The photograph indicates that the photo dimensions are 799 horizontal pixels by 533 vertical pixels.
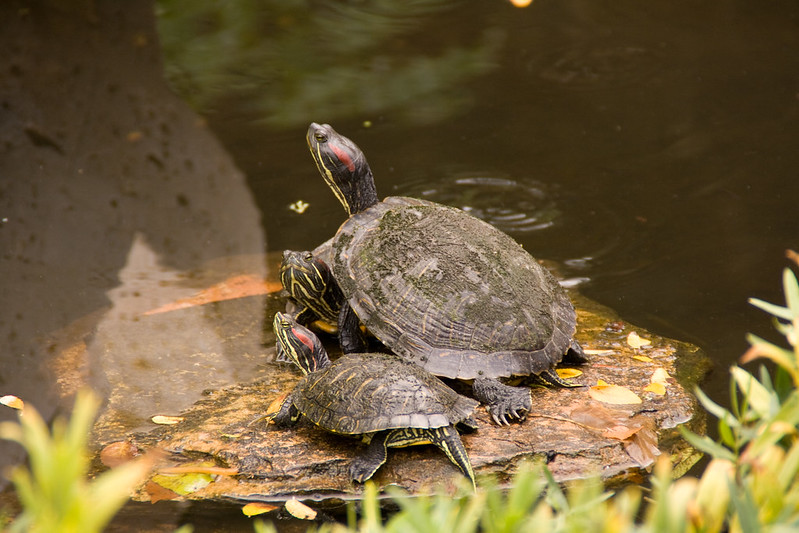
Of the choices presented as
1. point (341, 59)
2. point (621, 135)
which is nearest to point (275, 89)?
point (341, 59)

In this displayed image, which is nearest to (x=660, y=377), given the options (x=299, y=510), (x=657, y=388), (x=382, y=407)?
(x=657, y=388)

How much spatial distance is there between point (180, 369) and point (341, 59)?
5.48m

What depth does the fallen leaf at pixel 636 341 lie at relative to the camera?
13.0 feet

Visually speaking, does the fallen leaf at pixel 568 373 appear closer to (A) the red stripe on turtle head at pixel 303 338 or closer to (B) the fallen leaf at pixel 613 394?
(B) the fallen leaf at pixel 613 394

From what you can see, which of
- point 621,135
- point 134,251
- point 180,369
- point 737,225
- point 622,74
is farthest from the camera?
point 622,74

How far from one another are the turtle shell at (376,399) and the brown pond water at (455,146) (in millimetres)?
660

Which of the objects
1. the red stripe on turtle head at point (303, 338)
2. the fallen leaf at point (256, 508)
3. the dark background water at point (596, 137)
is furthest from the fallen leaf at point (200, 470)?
the dark background water at point (596, 137)

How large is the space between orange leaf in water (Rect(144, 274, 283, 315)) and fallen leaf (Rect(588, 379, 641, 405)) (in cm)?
221

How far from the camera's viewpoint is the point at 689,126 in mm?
6586

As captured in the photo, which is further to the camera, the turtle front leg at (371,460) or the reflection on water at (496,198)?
the reflection on water at (496,198)

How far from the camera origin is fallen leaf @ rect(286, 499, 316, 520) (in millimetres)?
2930

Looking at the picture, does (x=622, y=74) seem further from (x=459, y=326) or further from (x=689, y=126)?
(x=459, y=326)

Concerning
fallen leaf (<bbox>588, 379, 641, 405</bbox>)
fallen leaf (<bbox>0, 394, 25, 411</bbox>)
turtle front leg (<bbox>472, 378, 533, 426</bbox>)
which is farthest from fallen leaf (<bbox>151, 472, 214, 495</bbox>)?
fallen leaf (<bbox>588, 379, 641, 405</bbox>)

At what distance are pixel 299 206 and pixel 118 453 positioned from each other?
2913 millimetres
